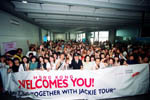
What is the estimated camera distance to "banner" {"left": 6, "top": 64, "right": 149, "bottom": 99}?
2584 mm

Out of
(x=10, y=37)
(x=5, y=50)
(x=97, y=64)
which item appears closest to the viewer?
(x=97, y=64)

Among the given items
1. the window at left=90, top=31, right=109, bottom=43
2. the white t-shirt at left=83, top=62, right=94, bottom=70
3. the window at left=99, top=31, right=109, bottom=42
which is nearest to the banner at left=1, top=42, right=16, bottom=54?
the white t-shirt at left=83, top=62, right=94, bottom=70

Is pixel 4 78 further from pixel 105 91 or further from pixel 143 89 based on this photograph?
pixel 143 89

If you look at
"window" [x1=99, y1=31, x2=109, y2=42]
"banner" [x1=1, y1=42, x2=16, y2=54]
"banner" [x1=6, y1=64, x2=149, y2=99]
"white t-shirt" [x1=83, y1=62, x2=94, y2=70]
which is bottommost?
"banner" [x1=6, y1=64, x2=149, y2=99]

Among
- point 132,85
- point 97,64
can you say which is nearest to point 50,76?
point 97,64

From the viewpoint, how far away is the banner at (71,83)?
258 cm

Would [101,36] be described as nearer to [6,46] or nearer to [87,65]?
[87,65]

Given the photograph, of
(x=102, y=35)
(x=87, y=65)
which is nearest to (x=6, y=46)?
(x=87, y=65)

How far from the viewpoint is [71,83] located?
2602 mm

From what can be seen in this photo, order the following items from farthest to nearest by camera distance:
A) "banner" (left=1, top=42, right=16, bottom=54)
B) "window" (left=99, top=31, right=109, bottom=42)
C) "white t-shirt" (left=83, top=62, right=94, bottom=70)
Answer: "window" (left=99, top=31, right=109, bottom=42), "banner" (left=1, top=42, right=16, bottom=54), "white t-shirt" (left=83, top=62, right=94, bottom=70)

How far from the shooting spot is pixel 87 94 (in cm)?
264

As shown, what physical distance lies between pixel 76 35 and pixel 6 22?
29.1m

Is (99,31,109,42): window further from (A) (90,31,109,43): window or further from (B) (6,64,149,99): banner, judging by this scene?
(B) (6,64,149,99): banner

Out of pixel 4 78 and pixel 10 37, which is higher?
pixel 10 37
